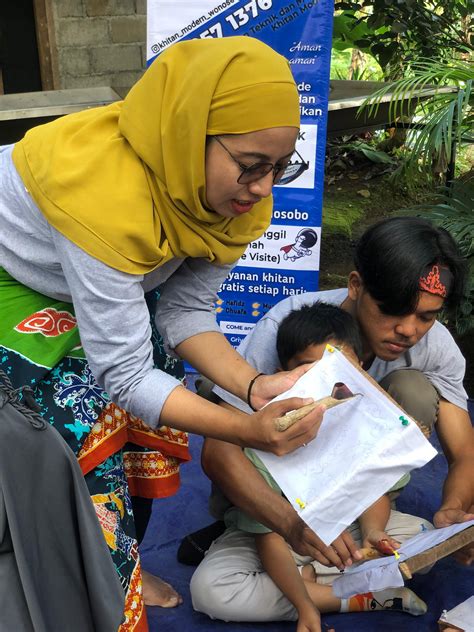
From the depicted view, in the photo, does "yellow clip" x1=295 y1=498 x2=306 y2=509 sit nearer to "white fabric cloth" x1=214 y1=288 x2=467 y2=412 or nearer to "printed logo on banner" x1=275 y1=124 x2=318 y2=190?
"white fabric cloth" x1=214 y1=288 x2=467 y2=412

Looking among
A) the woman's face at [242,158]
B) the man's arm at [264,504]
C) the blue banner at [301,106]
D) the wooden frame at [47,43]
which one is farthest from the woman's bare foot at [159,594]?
the wooden frame at [47,43]

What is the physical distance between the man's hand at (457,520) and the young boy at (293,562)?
11cm

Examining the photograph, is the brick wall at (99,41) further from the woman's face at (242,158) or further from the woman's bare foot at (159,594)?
the woman's face at (242,158)

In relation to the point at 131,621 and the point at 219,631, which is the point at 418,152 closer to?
the point at 219,631

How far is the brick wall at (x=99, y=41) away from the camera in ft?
16.0

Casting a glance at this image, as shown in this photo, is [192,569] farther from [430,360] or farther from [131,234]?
[131,234]

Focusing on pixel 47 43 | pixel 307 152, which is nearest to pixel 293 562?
pixel 307 152

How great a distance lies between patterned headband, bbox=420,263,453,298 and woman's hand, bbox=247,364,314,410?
1.82 ft

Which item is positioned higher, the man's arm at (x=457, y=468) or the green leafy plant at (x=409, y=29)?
the green leafy plant at (x=409, y=29)

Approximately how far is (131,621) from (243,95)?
1023mm

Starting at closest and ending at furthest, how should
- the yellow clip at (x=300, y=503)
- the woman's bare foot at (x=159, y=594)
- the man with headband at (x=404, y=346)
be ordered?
the yellow clip at (x=300, y=503) → the man with headband at (x=404, y=346) → the woman's bare foot at (x=159, y=594)

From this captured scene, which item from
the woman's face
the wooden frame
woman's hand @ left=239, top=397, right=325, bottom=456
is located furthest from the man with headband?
the wooden frame

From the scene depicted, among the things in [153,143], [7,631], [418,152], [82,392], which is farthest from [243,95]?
[418,152]

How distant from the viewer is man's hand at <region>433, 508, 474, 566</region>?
6.63ft
